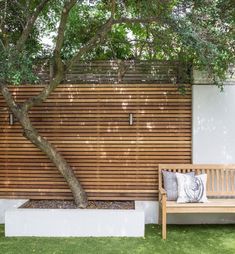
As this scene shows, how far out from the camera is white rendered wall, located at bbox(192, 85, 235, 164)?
6766 mm

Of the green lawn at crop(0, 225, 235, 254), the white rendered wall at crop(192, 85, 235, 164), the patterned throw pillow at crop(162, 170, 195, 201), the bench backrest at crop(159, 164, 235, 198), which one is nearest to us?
the green lawn at crop(0, 225, 235, 254)

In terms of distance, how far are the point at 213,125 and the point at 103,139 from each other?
6.41ft

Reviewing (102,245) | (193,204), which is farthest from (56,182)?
(193,204)

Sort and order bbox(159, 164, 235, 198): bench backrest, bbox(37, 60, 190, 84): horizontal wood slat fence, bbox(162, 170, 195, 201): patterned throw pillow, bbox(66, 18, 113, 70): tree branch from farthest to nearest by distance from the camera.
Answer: bbox(37, 60, 190, 84): horizontal wood slat fence < bbox(159, 164, 235, 198): bench backrest < bbox(162, 170, 195, 201): patterned throw pillow < bbox(66, 18, 113, 70): tree branch

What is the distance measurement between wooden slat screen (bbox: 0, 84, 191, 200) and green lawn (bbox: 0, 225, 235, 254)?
107 cm

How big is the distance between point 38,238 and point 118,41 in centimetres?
401

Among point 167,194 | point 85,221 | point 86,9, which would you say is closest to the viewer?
point 85,221

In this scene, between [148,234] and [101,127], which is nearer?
[148,234]

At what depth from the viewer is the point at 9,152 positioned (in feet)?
22.8

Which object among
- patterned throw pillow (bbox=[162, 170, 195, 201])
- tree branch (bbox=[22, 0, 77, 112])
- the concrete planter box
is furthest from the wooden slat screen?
the concrete planter box

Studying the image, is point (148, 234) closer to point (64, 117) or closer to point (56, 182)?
point (56, 182)

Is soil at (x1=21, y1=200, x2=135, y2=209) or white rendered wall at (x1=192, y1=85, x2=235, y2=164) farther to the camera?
white rendered wall at (x1=192, y1=85, x2=235, y2=164)

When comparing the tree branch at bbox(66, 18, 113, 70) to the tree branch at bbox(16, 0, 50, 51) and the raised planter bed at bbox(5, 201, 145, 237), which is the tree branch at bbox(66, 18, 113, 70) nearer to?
the tree branch at bbox(16, 0, 50, 51)

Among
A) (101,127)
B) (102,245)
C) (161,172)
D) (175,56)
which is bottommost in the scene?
(102,245)
